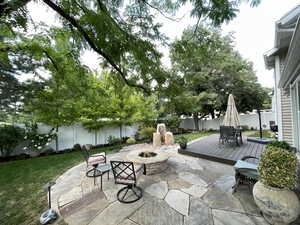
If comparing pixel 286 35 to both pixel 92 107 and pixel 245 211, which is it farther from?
pixel 92 107

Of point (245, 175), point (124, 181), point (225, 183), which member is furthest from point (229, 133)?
point (124, 181)

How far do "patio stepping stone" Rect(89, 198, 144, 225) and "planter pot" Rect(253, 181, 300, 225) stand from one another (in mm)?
2045

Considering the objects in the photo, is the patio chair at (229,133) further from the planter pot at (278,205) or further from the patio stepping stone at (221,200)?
the planter pot at (278,205)

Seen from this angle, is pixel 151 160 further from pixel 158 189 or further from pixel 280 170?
pixel 280 170

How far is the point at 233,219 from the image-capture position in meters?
1.99

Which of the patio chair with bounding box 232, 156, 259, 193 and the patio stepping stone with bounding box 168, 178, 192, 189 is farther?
the patio stepping stone with bounding box 168, 178, 192, 189

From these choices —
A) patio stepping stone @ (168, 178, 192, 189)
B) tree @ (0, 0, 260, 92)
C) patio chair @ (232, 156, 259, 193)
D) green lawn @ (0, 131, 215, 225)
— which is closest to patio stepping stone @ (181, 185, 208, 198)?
patio stepping stone @ (168, 178, 192, 189)

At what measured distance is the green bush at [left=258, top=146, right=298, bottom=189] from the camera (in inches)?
73.0

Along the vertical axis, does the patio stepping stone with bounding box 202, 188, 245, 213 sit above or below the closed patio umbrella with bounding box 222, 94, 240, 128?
below

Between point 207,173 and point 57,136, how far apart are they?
7.58 meters

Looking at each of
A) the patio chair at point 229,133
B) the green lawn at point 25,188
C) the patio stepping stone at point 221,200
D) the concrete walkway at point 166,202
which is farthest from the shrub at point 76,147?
the patio chair at point 229,133

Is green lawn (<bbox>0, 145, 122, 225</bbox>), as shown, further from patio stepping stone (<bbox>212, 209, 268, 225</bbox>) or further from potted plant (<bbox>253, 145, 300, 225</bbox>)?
potted plant (<bbox>253, 145, 300, 225</bbox>)

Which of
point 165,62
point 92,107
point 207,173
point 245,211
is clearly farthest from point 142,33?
point 92,107

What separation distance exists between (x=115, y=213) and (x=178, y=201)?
123cm
